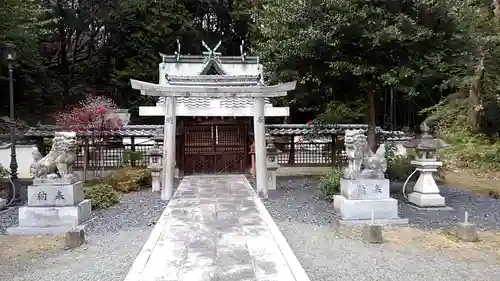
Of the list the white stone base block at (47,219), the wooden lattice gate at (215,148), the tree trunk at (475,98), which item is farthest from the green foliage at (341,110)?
the tree trunk at (475,98)

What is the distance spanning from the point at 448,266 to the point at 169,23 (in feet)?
80.1

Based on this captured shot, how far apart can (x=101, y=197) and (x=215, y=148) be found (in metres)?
5.63

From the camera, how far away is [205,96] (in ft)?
35.9

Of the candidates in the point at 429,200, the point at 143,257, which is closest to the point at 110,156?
the point at 143,257

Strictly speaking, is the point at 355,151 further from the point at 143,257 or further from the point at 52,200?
the point at 52,200

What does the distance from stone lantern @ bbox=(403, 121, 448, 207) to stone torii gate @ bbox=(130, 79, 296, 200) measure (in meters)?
3.64

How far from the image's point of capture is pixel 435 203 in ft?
32.7

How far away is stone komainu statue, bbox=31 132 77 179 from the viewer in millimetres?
8312

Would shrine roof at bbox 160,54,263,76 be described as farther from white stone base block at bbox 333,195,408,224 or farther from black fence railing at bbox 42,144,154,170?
white stone base block at bbox 333,195,408,224

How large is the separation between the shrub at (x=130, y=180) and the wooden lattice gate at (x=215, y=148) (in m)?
2.02

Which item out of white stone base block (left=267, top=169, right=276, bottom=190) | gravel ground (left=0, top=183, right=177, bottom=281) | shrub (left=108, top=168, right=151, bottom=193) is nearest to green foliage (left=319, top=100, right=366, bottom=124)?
white stone base block (left=267, top=169, right=276, bottom=190)

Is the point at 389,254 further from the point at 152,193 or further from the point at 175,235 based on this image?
the point at 152,193

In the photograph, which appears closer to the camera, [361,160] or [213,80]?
[361,160]

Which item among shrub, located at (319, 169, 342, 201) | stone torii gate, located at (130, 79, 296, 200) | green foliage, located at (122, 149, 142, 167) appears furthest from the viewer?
green foliage, located at (122, 149, 142, 167)
